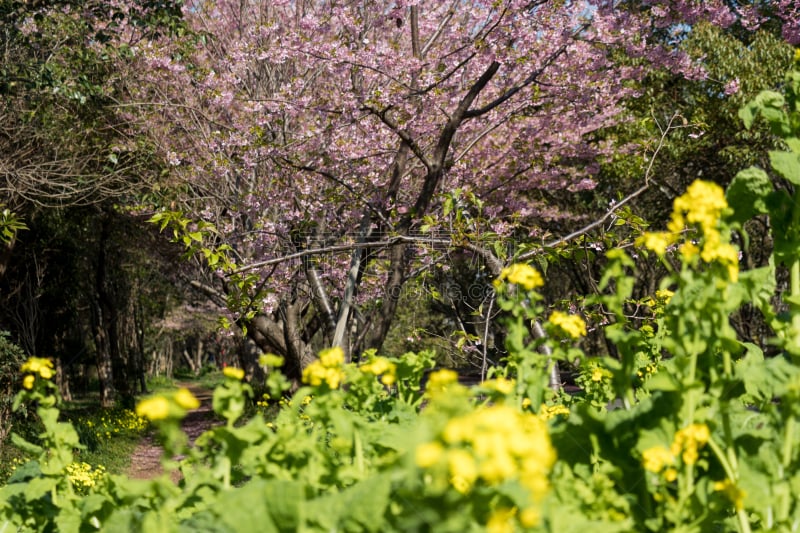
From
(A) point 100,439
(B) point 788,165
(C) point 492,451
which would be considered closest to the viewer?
(C) point 492,451

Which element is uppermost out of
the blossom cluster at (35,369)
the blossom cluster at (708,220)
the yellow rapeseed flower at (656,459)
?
the blossom cluster at (708,220)

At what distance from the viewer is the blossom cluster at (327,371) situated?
1681 mm

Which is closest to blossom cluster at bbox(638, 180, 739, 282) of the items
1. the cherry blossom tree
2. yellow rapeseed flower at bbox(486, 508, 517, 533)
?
yellow rapeseed flower at bbox(486, 508, 517, 533)

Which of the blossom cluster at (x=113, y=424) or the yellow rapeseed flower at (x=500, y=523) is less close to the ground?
the yellow rapeseed flower at (x=500, y=523)

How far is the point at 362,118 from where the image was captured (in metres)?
7.89

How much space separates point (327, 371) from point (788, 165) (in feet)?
3.90

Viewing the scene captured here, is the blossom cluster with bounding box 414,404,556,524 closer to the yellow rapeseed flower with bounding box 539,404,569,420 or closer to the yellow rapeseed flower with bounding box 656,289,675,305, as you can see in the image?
the yellow rapeseed flower with bounding box 539,404,569,420

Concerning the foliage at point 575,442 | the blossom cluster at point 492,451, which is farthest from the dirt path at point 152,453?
the blossom cluster at point 492,451

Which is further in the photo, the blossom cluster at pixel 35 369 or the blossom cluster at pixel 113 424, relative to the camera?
the blossom cluster at pixel 113 424

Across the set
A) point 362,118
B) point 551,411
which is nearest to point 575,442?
point 551,411

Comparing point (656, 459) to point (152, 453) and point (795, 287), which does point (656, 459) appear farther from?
point (152, 453)

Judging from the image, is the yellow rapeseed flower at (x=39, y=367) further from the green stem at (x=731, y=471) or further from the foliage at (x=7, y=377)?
the foliage at (x=7, y=377)

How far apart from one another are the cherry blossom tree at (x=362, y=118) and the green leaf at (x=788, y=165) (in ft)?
14.9

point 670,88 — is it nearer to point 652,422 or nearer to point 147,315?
point 652,422
